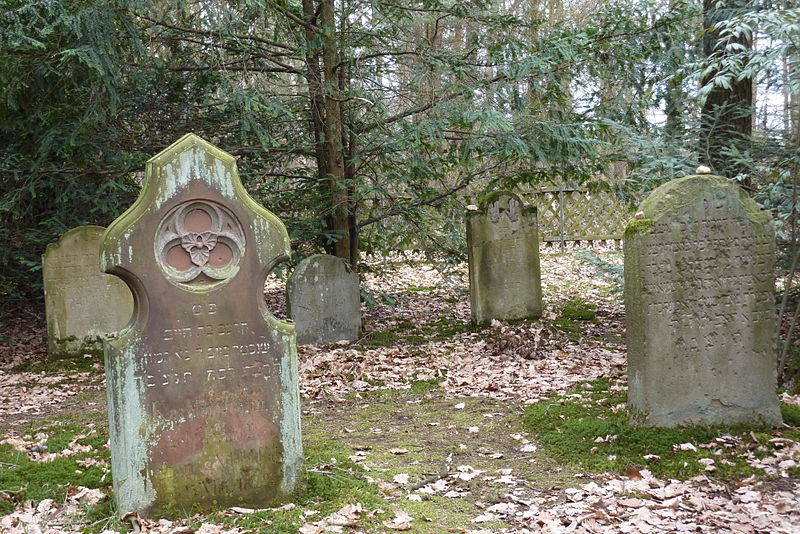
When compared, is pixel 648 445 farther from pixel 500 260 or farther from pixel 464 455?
pixel 500 260

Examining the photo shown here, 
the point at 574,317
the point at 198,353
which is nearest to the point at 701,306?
the point at 198,353

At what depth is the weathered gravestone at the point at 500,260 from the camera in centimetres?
1077

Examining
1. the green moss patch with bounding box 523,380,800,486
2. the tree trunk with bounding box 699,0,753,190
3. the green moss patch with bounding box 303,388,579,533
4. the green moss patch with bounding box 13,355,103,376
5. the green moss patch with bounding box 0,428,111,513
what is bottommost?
the green moss patch with bounding box 303,388,579,533

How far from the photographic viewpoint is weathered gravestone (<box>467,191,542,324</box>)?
10.8 meters

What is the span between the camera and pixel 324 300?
32.9 feet

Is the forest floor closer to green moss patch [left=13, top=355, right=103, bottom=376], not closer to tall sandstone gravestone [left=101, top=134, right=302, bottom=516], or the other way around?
green moss patch [left=13, top=355, right=103, bottom=376]

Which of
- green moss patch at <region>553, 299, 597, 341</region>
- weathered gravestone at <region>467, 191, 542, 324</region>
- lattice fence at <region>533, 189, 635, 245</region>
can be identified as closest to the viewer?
green moss patch at <region>553, 299, 597, 341</region>

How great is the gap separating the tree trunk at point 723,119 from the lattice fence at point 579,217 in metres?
12.5

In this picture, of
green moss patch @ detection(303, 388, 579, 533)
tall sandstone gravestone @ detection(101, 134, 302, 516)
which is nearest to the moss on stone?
green moss patch @ detection(303, 388, 579, 533)

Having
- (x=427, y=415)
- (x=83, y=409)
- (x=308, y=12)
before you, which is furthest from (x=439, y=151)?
(x=83, y=409)

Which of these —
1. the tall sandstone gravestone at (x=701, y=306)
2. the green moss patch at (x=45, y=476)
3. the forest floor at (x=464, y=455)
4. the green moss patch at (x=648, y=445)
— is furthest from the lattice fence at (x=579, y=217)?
the green moss patch at (x=45, y=476)

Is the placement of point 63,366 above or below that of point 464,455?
above

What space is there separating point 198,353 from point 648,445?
10.3 ft

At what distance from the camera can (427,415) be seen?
21.7 ft
